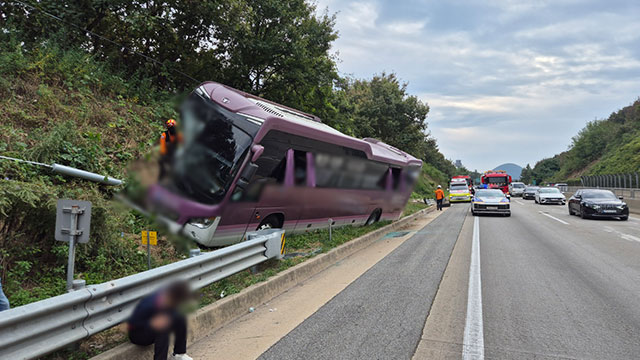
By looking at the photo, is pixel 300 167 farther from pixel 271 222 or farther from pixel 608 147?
pixel 608 147

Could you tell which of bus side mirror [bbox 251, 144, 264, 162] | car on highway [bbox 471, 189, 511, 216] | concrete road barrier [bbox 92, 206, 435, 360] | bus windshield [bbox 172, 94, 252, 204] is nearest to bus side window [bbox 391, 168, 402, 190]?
bus side mirror [bbox 251, 144, 264, 162]

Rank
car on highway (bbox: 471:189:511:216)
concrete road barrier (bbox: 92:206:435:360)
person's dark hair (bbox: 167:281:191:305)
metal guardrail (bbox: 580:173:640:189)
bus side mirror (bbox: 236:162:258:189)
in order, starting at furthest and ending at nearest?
metal guardrail (bbox: 580:173:640:189)
car on highway (bbox: 471:189:511:216)
concrete road barrier (bbox: 92:206:435:360)
bus side mirror (bbox: 236:162:258:189)
person's dark hair (bbox: 167:281:191:305)

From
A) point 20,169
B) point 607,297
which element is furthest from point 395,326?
point 20,169

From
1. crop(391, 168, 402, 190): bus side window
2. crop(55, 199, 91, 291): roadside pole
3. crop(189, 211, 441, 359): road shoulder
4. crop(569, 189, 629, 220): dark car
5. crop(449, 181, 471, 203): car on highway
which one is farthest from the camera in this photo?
crop(449, 181, 471, 203): car on highway

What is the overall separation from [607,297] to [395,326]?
373cm

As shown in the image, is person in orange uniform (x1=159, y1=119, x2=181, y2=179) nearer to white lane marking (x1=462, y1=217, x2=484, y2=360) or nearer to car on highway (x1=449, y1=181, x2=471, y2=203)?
white lane marking (x1=462, y1=217, x2=484, y2=360)

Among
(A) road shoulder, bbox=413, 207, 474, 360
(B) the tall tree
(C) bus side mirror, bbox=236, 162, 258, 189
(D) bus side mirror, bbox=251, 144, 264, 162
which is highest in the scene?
(B) the tall tree

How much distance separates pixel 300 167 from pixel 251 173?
4.9 inches

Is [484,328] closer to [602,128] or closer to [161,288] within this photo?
[161,288]

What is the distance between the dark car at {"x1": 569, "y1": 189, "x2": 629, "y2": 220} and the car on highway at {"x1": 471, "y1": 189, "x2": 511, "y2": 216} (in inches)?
133

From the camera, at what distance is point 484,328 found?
488 cm

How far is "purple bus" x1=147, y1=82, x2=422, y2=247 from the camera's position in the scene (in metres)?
0.61

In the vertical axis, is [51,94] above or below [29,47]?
below

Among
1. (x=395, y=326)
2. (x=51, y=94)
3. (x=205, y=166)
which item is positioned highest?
(x=51, y=94)
